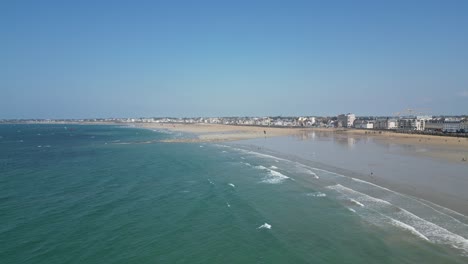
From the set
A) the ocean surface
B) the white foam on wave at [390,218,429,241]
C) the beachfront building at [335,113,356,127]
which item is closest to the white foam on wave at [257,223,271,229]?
the ocean surface

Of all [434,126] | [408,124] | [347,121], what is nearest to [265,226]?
[408,124]

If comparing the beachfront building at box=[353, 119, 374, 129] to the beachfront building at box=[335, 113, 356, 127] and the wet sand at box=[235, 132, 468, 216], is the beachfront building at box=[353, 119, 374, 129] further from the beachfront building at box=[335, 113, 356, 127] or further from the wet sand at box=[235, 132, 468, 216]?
the wet sand at box=[235, 132, 468, 216]

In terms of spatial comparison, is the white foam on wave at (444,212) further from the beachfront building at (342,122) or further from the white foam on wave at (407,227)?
the beachfront building at (342,122)

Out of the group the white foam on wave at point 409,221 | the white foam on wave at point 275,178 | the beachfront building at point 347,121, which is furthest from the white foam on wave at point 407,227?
the beachfront building at point 347,121

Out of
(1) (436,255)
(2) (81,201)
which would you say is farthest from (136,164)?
(1) (436,255)

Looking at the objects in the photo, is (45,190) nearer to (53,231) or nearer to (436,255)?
(53,231)

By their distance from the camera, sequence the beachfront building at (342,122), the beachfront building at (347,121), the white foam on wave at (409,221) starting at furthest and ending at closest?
1. the beachfront building at (342,122)
2. the beachfront building at (347,121)
3. the white foam on wave at (409,221)
